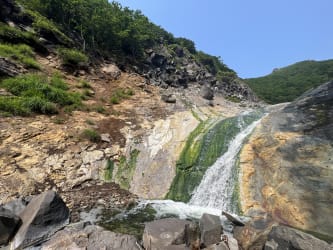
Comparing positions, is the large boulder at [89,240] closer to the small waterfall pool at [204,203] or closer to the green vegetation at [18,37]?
the small waterfall pool at [204,203]

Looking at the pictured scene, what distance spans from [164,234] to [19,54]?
70.6 ft

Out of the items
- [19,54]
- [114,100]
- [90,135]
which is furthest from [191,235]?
[19,54]

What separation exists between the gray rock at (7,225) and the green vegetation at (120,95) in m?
14.7

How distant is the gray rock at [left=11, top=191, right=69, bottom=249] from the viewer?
7.76 metres

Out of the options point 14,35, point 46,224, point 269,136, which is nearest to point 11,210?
point 46,224

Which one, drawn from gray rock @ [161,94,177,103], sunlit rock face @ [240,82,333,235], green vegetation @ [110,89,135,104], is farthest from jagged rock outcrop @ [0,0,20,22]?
sunlit rock face @ [240,82,333,235]

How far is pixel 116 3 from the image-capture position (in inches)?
1807

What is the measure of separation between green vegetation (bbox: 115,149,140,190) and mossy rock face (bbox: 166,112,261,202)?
223cm

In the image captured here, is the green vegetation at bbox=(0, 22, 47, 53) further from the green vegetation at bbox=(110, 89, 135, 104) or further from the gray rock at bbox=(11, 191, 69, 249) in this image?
the gray rock at bbox=(11, 191, 69, 249)

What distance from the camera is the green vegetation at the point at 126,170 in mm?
13273

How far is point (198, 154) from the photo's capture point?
15.0 meters

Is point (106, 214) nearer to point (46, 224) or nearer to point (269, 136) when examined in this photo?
point (46, 224)

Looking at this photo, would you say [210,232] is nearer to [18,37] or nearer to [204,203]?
[204,203]

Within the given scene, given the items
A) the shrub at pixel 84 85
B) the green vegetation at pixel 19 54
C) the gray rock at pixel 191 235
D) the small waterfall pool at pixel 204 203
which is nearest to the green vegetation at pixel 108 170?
the small waterfall pool at pixel 204 203
